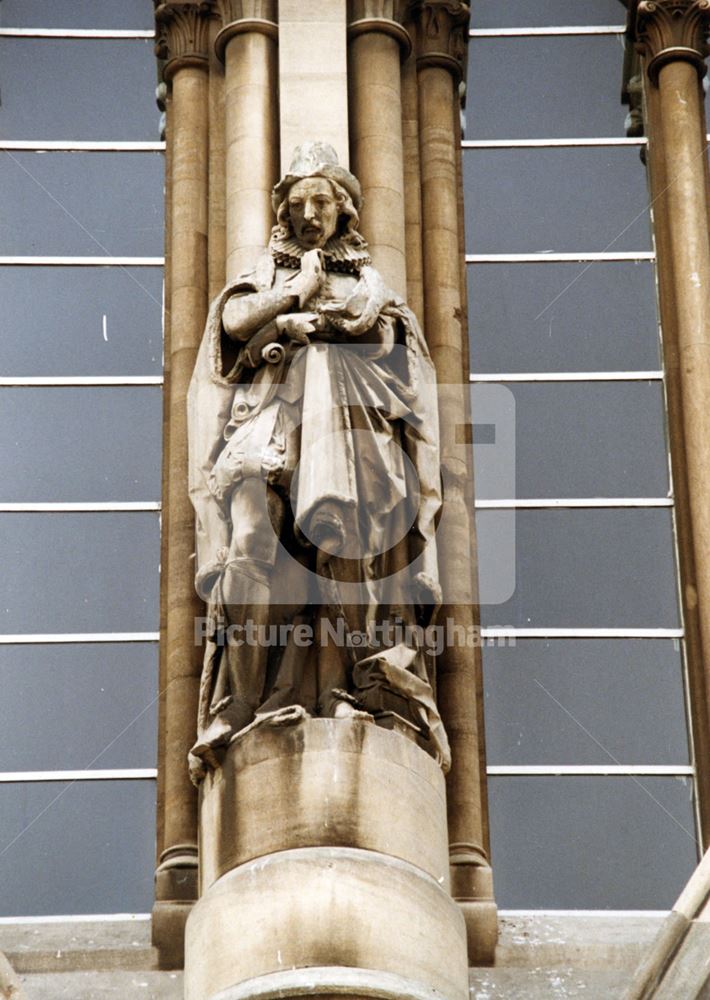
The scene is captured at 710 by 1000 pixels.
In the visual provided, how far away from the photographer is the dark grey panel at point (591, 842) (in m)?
16.1

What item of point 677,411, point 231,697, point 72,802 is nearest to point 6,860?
point 72,802

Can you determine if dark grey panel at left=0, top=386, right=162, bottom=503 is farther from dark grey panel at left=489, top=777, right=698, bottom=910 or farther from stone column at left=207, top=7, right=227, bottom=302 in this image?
dark grey panel at left=489, top=777, right=698, bottom=910

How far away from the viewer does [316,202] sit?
16.4m

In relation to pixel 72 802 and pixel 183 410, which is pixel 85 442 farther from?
pixel 72 802

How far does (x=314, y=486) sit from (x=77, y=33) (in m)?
5.32

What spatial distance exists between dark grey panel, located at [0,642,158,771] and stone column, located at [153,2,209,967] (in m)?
0.30

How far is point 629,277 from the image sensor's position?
720 inches

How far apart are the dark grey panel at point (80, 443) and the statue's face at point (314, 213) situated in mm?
1808

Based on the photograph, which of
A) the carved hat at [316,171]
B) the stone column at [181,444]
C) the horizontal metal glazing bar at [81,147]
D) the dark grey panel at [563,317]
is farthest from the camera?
the horizontal metal glazing bar at [81,147]

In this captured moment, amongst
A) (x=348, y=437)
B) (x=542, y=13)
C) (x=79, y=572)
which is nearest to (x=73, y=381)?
(x=79, y=572)

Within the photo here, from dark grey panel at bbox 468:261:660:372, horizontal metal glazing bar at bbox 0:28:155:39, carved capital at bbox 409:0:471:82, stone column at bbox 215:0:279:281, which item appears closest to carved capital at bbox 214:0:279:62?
stone column at bbox 215:0:279:281

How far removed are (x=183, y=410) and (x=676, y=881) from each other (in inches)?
144

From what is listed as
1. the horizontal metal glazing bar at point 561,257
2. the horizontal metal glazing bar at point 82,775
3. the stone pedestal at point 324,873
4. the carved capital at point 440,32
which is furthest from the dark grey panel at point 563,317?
the stone pedestal at point 324,873

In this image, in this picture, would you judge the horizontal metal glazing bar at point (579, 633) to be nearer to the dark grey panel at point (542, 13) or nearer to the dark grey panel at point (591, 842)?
the dark grey panel at point (591, 842)
